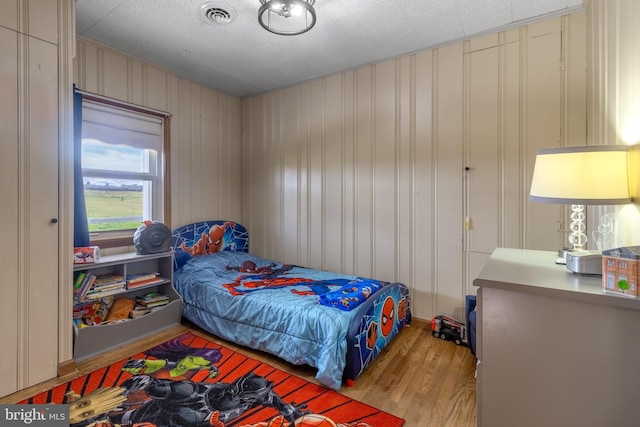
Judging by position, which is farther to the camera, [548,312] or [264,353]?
[264,353]

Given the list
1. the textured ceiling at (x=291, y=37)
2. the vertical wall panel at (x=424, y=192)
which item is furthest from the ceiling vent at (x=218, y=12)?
the vertical wall panel at (x=424, y=192)

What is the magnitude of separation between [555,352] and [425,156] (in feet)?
7.10

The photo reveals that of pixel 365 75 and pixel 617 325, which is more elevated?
pixel 365 75

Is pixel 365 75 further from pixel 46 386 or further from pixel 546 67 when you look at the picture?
pixel 46 386

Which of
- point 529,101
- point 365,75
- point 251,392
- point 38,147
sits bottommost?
point 251,392

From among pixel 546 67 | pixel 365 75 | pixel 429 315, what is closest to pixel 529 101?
pixel 546 67

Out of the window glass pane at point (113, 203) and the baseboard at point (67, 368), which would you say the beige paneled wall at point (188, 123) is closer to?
the window glass pane at point (113, 203)

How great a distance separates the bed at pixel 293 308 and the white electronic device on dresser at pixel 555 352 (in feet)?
3.39

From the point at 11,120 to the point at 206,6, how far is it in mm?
1491

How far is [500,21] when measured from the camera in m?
2.35

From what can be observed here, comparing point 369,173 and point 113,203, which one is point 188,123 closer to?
point 113,203

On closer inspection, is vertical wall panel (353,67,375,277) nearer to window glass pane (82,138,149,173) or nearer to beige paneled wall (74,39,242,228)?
beige paneled wall (74,39,242,228)

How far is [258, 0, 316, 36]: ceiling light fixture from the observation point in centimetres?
197
